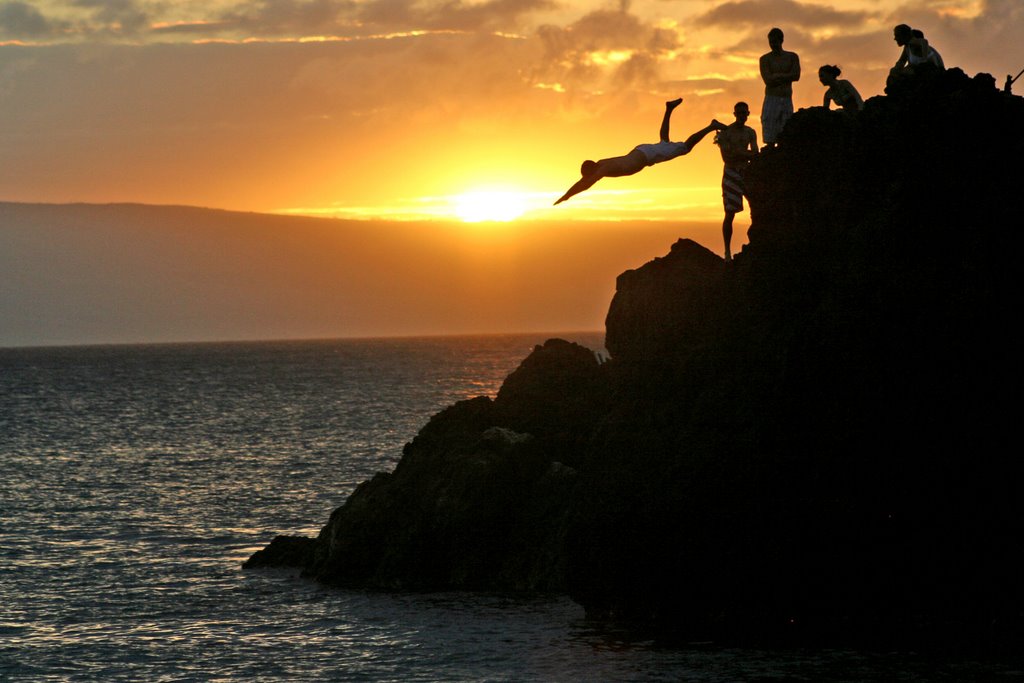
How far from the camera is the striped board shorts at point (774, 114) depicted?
27.0 meters

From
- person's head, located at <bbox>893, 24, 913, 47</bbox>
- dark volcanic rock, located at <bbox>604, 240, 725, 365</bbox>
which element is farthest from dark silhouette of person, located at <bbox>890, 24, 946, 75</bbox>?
dark volcanic rock, located at <bbox>604, 240, 725, 365</bbox>

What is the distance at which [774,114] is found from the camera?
2706 cm

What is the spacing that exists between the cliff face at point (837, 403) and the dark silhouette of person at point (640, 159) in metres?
1.91

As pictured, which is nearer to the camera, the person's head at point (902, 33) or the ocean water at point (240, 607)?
the ocean water at point (240, 607)

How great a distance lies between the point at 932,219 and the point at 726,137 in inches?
217

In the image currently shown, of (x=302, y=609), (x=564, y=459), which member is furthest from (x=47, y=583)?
(x=564, y=459)

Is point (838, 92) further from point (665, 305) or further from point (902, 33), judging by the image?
point (665, 305)

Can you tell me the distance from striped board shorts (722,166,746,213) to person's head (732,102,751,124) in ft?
3.39

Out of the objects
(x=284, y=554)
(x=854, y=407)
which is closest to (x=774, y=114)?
(x=854, y=407)

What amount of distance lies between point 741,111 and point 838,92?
1989mm

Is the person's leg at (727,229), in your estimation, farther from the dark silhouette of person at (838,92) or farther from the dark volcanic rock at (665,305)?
the dark silhouette of person at (838,92)

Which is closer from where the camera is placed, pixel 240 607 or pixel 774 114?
pixel 774 114

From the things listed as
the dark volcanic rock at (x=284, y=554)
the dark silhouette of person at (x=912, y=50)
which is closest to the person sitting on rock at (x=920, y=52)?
the dark silhouette of person at (x=912, y=50)

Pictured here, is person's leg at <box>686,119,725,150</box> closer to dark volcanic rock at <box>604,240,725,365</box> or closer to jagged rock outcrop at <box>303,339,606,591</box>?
dark volcanic rock at <box>604,240,725,365</box>
